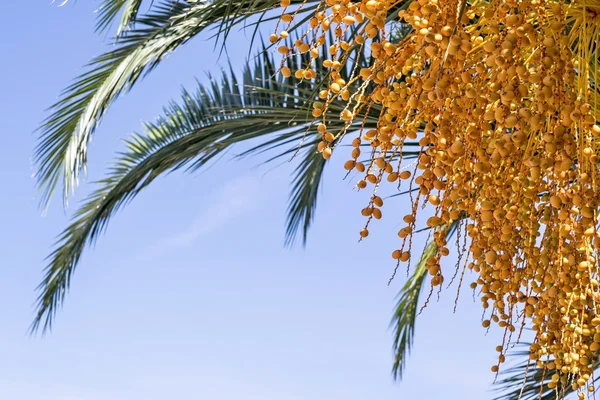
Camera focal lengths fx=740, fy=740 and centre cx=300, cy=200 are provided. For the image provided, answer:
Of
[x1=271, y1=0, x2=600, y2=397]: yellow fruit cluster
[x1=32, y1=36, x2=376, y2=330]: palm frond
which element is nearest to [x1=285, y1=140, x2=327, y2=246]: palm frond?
[x1=32, y1=36, x2=376, y2=330]: palm frond

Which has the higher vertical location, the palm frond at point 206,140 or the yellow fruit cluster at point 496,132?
the palm frond at point 206,140

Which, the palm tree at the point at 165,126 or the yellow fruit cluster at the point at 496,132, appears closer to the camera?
the yellow fruit cluster at the point at 496,132

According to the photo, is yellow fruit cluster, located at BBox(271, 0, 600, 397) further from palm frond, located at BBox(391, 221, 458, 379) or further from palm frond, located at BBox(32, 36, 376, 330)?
palm frond, located at BBox(391, 221, 458, 379)

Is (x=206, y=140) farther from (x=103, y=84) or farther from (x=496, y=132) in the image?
(x=496, y=132)

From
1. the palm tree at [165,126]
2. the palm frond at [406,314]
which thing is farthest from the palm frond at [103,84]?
the palm frond at [406,314]

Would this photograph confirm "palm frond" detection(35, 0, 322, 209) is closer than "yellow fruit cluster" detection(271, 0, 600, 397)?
No

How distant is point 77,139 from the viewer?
114 inches

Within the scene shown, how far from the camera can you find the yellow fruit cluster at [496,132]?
3.09 ft

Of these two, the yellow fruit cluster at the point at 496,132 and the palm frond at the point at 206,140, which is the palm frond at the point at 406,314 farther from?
the yellow fruit cluster at the point at 496,132

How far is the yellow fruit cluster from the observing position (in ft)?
3.09

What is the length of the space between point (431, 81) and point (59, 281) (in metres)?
2.75

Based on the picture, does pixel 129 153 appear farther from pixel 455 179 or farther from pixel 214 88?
pixel 455 179

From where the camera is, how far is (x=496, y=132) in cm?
118

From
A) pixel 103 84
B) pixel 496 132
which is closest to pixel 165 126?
pixel 103 84
